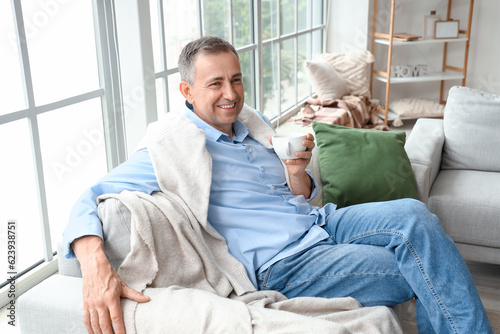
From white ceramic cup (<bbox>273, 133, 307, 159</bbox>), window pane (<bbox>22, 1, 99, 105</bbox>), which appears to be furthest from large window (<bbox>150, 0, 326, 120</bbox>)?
white ceramic cup (<bbox>273, 133, 307, 159</bbox>)

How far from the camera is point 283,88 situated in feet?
13.5

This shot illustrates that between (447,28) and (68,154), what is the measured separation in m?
3.75

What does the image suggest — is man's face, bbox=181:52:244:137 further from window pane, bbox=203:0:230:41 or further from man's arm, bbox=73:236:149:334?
window pane, bbox=203:0:230:41

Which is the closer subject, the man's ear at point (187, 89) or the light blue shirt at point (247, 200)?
the light blue shirt at point (247, 200)

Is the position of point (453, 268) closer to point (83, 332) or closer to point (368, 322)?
point (368, 322)

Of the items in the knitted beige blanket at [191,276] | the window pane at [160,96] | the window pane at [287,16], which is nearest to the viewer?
the knitted beige blanket at [191,276]

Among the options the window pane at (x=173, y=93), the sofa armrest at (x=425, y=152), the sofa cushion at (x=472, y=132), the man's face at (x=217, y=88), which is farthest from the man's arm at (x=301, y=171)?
the sofa cushion at (x=472, y=132)

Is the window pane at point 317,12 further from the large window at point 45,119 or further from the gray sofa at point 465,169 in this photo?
the large window at point 45,119

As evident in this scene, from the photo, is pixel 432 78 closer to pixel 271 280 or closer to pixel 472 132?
pixel 472 132

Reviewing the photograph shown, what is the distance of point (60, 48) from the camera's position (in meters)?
2.00

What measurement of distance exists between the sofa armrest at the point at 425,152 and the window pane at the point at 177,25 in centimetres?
118

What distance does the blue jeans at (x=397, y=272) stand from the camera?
136cm

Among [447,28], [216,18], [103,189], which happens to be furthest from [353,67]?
[103,189]

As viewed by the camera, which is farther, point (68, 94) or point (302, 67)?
point (302, 67)
